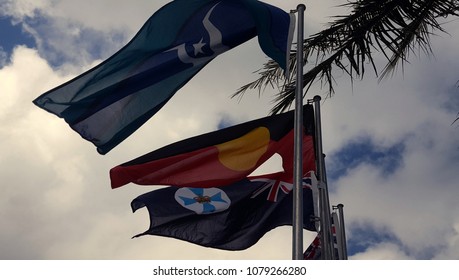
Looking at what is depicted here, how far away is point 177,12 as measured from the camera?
1091cm

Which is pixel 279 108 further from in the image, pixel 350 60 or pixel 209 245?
pixel 209 245

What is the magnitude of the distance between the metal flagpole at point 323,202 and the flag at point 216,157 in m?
0.38

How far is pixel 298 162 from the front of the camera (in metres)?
9.12

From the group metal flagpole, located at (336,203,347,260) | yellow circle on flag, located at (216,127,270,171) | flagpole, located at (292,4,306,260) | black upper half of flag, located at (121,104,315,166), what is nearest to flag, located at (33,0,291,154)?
flagpole, located at (292,4,306,260)

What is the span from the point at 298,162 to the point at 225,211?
8.45 feet

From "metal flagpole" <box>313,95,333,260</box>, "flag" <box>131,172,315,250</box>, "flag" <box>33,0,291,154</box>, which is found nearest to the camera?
"metal flagpole" <box>313,95,333,260</box>

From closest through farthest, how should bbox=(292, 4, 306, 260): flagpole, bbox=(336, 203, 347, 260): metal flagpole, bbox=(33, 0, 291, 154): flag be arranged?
bbox=(292, 4, 306, 260): flagpole
bbox=(33, 0, 291, 154): flag
bbox=(336, 203, 347, 260): metal flagpole

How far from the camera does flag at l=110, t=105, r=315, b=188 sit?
426 inches

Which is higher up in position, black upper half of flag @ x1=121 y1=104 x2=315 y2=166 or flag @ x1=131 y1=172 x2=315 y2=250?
black upper half of flag @ x1=121 y1=104 x2=315 y2=166

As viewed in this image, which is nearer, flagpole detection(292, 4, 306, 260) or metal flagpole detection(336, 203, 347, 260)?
flagpole detection(292, 4, 306, 260)

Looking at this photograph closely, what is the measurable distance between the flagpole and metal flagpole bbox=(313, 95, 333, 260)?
1139mm

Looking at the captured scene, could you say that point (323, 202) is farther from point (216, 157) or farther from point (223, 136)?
point (223, 136)

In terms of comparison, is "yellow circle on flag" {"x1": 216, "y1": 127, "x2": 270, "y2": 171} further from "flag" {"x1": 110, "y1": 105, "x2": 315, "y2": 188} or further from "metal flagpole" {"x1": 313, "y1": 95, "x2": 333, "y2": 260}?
"metal flagpole" {"x1": 313, "y1": 95, "x2": 333, "y2": 260}
